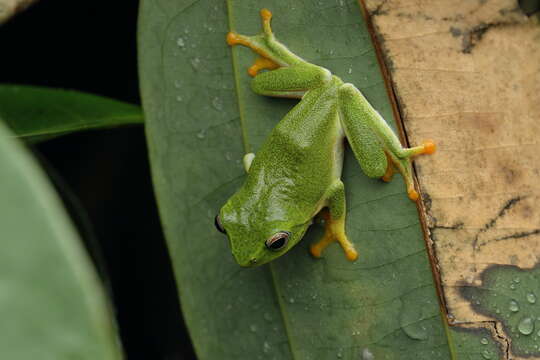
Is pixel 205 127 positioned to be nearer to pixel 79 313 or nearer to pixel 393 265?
pixel 393 265

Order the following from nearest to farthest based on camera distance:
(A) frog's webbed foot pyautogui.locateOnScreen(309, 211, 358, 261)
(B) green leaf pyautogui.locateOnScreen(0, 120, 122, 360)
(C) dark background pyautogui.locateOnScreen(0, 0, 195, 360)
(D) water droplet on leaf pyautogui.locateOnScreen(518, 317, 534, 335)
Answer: (B) green leaf pyautogui.locateOnScreen(0, 120, 122, 360) < (D) water droplet on leaf pyautogui.locateOnScreen(518, 317, 534, 335) < (A) frog's webbed foot pyautogui.locateOnScreen(309, 211, 358, 261) < (C) dark background pyautogui.locateOnScreen(0, 0, 195, 360)

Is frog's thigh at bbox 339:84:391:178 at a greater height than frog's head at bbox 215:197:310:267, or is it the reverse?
frog's thigh at bbox 339:84:391:178

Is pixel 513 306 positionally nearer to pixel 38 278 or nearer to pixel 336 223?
pixel 336 223

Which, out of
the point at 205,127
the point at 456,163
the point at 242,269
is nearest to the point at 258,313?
the point at 242,269

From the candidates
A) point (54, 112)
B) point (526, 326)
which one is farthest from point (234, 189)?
point (526, 326)

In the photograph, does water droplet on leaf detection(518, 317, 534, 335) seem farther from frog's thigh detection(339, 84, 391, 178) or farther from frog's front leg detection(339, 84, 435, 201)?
frog's thigh detection(339, 84, 391, 178)

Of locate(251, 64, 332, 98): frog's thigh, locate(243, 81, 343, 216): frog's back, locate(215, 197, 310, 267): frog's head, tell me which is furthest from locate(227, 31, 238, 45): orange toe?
locate(215, 197, 310, 267): frog's head

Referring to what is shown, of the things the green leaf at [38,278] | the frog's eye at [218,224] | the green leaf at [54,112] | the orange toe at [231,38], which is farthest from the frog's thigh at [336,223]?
the green leaf at [38,278]

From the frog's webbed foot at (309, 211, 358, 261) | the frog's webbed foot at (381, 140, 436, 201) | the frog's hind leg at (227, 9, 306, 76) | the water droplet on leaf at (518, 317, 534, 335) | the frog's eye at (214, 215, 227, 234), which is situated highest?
the frog's hind leg at (227, 9, 306, 76)
